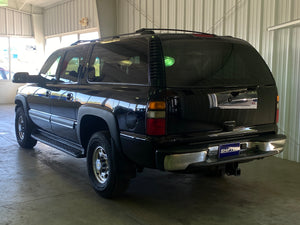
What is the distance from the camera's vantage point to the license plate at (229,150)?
329 centimetres

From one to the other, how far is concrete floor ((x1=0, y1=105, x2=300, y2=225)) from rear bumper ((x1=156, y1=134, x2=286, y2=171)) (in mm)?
599

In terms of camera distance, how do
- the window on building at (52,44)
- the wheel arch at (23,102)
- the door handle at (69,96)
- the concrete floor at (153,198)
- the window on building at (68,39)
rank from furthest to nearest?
the window on building at (52,44) → the window on building at (68,39) → the wheel arch at (23,102) → the door handle at (69,96) → the concrete floor at (153,198)

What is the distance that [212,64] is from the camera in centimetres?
344

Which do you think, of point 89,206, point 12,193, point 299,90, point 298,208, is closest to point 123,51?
point 89,206

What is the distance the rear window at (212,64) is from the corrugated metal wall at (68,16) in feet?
31.6

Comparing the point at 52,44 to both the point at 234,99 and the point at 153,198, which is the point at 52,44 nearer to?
the point at 153,198

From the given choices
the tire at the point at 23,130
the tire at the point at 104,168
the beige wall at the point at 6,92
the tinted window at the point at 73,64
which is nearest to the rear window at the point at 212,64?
the tire at the point at 104,168

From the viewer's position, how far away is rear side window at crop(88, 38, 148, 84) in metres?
3.35

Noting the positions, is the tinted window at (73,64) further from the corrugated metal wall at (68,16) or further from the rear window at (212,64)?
the corrugated metal wall at (68,16)

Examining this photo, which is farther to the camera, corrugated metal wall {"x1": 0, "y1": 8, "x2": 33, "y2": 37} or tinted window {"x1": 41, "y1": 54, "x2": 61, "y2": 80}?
corrugated metal wall {"x1": 0, "y1": 8, "x2": 33, "y2": 37}

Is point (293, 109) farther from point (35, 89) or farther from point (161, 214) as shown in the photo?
point (35, 89)

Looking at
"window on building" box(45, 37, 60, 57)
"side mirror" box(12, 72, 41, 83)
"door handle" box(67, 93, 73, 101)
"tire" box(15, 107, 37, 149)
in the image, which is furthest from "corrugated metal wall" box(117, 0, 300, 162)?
"window on building" box(45, 37, 60, 57)

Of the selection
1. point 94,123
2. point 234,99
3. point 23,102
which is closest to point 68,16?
point 23,102

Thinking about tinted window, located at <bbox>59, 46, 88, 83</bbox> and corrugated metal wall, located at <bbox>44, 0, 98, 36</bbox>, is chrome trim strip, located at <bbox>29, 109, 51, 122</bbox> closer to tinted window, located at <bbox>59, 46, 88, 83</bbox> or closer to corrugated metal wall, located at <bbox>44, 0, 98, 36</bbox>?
tinted window, located at <bbox>59, 46, 88, 83</bbox>
